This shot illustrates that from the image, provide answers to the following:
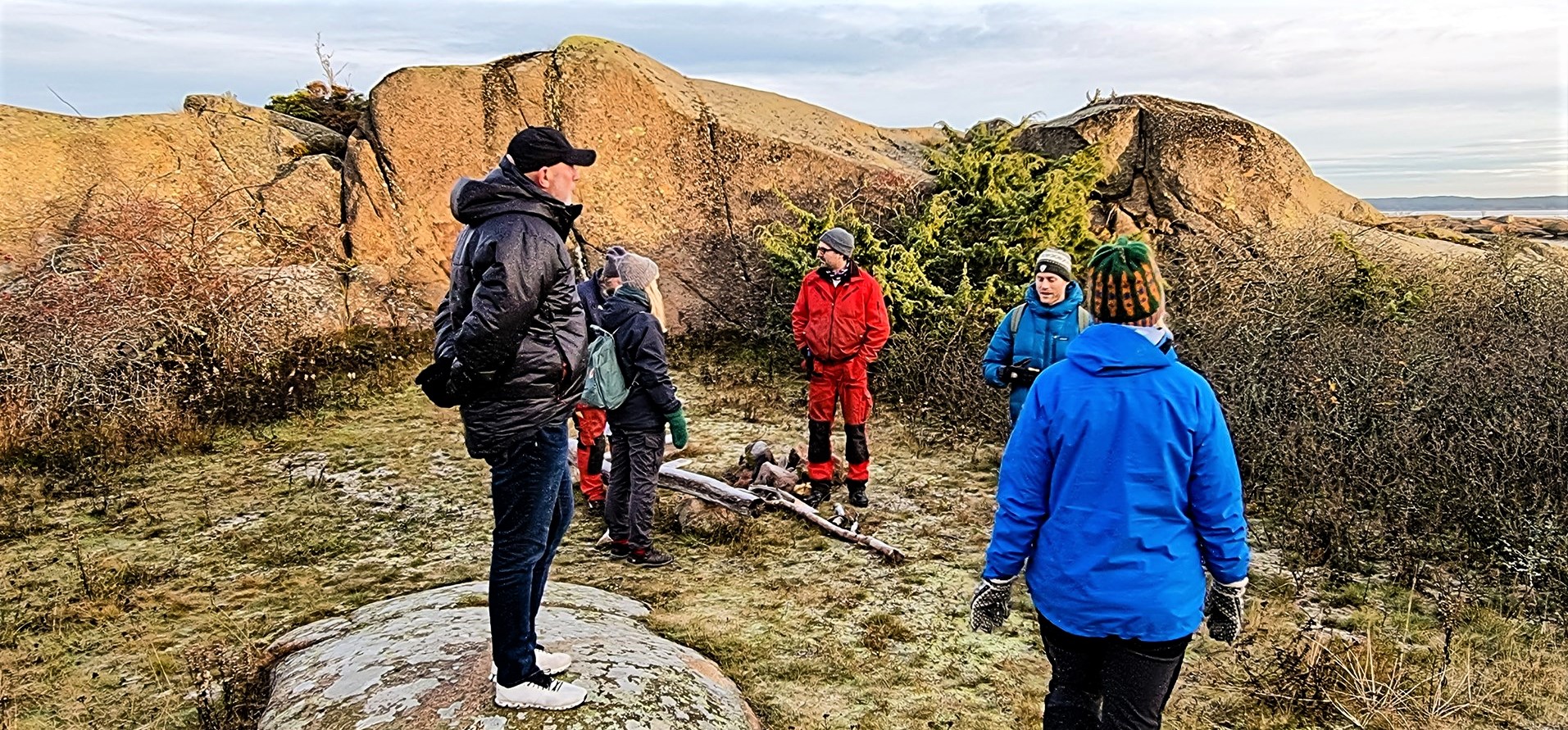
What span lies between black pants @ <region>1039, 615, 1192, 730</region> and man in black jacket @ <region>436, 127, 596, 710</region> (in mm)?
1695

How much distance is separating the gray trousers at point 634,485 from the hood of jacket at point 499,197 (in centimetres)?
254

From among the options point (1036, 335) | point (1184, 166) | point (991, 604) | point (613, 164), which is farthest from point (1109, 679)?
point (1184, 166)

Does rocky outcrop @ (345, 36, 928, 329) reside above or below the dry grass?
above

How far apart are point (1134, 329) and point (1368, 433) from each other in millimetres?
4912

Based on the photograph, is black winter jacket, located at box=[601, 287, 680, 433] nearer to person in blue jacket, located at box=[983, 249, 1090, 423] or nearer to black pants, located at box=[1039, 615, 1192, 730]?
person in blue jacket, located at box=[983, 249, 1090, 423]

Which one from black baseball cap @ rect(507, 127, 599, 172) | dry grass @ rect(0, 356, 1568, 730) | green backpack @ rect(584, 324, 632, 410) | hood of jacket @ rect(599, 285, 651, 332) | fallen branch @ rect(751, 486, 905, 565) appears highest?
black baseball cap @ rect(507, 127, 599, 172)

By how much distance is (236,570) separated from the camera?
5883mm

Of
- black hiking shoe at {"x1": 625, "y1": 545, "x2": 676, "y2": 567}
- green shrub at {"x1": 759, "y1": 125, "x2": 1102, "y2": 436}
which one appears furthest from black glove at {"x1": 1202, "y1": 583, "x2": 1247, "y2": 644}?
green shrub at {"x1": 759, "y1": 125, "x2": 1102, "y2": 436}

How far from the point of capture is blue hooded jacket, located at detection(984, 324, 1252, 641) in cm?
273

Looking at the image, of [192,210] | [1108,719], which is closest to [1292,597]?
[1108,719]

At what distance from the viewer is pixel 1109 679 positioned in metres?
2.85

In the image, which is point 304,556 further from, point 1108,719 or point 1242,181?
point 1242,181

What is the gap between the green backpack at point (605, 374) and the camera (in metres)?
5.54

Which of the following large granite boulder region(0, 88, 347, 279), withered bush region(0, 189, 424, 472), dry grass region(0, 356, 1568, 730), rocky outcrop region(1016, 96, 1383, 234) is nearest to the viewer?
dry grass region(0, 356, 1568, 730)
